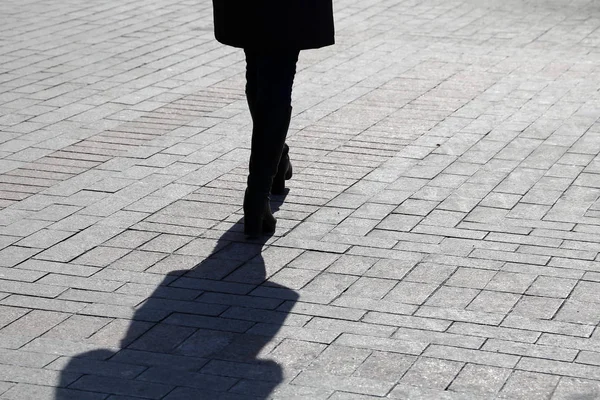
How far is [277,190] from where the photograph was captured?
623 centimetres

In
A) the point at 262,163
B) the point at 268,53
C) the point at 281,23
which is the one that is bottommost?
the point at 262,163

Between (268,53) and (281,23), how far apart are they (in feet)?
0.50

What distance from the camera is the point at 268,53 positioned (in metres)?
5.40

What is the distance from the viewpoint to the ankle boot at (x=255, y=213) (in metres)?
5.53

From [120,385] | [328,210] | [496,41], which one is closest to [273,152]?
[328,210]

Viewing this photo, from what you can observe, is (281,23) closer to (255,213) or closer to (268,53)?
(268,53)

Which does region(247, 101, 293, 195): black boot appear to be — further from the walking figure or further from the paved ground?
the walking figure

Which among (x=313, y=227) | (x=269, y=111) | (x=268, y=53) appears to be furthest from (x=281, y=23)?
(x=313, y=227)

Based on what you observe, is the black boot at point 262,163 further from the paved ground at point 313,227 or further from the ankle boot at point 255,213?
the paved ground at point 313,227

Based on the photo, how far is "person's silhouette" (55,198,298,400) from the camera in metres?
4.09

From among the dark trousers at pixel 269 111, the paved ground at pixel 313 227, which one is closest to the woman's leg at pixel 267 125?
the dark trousers at pixel 269 111

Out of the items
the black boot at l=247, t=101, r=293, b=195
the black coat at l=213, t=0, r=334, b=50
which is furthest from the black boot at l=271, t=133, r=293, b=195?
the black coat at l=213, t=0, r=334, b=50

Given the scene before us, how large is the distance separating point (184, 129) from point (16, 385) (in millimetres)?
3523

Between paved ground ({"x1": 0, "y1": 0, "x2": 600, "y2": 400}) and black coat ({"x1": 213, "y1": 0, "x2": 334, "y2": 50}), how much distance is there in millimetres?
920
